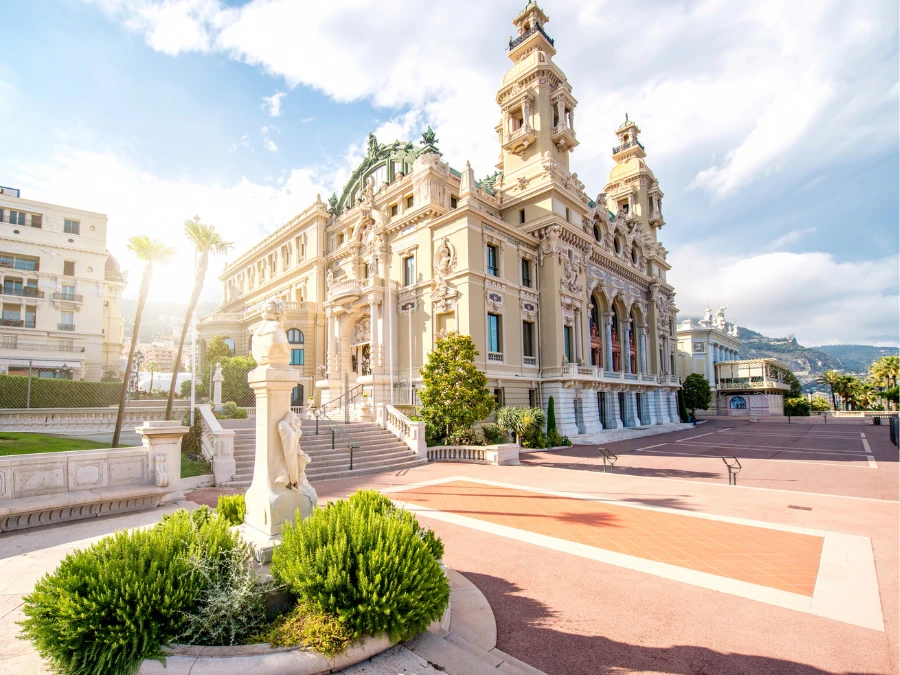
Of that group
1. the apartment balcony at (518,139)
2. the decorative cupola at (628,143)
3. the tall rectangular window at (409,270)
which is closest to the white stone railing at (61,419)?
the tall rectangular window at (409,270)

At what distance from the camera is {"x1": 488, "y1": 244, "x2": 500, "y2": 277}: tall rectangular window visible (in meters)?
26.4

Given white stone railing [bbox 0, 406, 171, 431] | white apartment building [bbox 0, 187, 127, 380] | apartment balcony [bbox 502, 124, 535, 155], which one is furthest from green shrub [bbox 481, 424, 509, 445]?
white apartment building [bbox 0, 187, 127, 380]

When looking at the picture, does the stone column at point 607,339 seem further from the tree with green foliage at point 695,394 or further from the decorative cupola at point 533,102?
the tree with green foliage at point 695,394

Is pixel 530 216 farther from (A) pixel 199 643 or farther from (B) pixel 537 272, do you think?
(A) pixel 199 643

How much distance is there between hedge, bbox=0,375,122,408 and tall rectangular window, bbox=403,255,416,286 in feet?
59.7

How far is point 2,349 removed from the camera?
111 feet

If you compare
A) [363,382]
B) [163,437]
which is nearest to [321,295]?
[363,382]

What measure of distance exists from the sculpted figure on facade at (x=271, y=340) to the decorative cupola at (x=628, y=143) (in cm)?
5318

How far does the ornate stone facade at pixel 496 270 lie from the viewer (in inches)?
1007

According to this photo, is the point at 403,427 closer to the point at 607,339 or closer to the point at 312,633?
the point at 312,633

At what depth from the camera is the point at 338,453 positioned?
16.1 m

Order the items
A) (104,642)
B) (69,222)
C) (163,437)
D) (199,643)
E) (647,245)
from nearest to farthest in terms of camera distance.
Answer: (104,642) → (199,643) → (163,437) → (69,222) → (647,245)

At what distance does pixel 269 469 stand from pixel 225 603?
1870 mm

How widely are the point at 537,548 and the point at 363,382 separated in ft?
65.1
